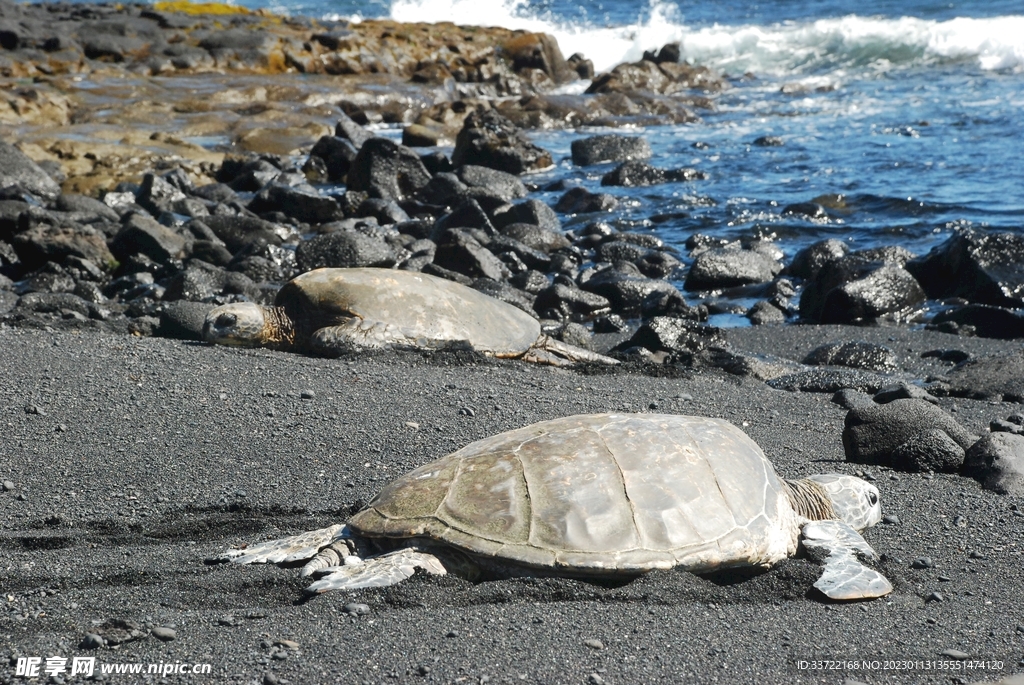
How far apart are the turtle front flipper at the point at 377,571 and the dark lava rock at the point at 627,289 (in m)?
5.90

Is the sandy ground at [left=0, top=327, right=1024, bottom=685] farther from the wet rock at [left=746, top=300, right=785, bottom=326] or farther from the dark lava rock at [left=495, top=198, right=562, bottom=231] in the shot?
the dark lava rock at [left=495, top=198, right=562, bottom=231]

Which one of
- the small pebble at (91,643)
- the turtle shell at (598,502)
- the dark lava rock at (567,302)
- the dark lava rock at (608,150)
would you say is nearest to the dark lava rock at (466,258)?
the dark lava rock at (567,302)

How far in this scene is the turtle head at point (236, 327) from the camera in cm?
641

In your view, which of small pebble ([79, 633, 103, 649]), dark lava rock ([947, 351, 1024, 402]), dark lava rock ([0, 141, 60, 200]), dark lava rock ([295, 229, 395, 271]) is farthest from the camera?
dark lava rock ([0, 141, 60, 200])

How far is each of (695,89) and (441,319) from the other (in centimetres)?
1919

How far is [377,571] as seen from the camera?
312cm

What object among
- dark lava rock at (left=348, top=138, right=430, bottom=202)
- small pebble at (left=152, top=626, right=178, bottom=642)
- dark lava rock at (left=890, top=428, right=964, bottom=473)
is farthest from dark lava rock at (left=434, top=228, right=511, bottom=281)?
small pebble at (left=152, top=626, right=178, bottom=642)

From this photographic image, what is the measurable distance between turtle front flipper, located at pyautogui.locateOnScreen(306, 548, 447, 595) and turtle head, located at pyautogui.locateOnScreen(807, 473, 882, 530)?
1.58m

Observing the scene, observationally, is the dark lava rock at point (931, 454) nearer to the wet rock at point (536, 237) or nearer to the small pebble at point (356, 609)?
the small pebble at point (356, 609)

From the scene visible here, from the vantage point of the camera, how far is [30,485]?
3.98 metres

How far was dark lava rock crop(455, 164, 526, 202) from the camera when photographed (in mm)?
13555

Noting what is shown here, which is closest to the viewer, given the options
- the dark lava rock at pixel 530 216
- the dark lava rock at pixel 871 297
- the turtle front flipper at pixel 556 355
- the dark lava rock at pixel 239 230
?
the turtle front flipper at pixel 556 355

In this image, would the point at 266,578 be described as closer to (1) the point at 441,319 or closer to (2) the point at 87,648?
(2) the point at 87,648

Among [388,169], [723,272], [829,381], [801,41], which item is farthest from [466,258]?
[801,41]
